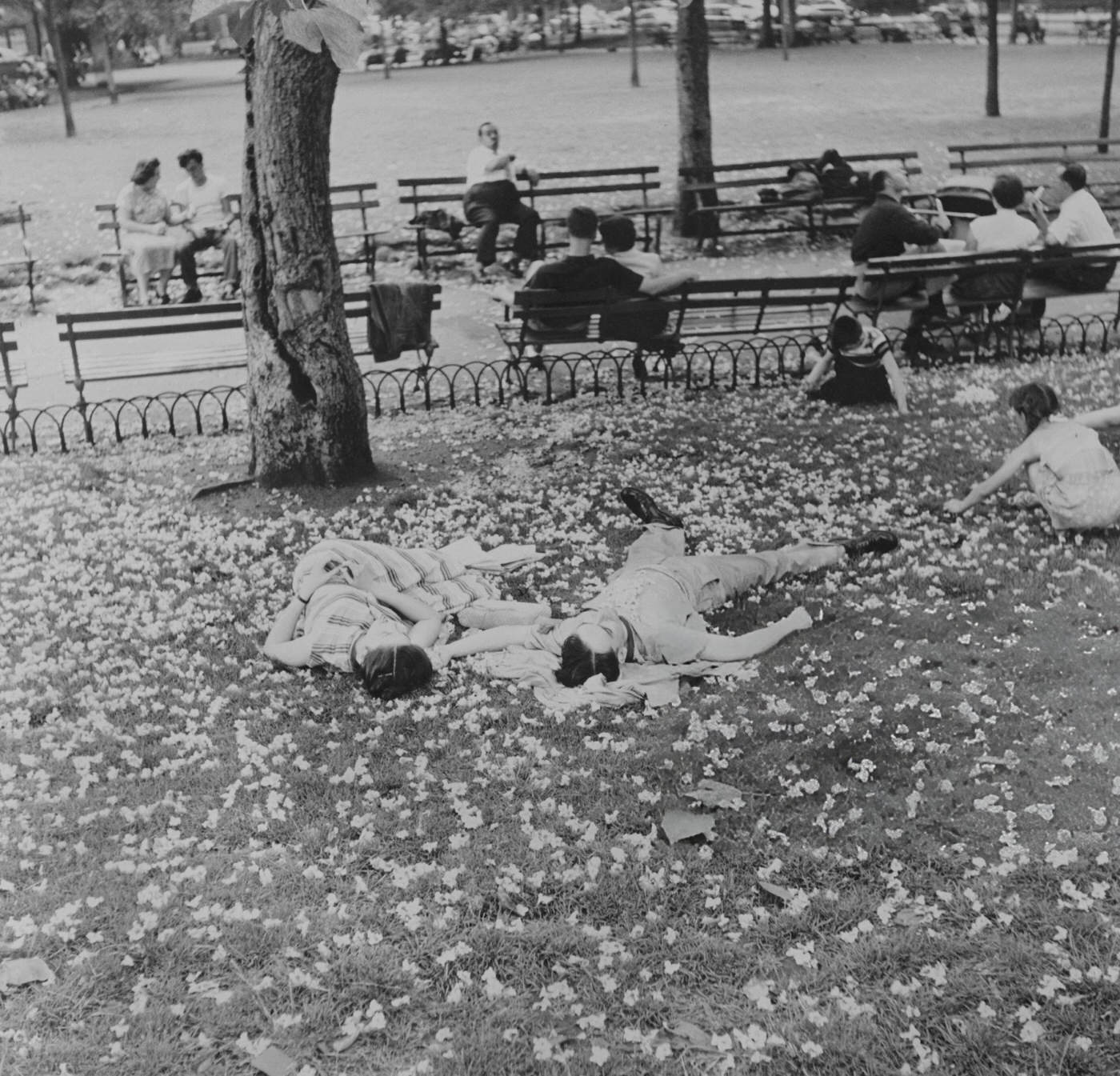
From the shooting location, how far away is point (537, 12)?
43.1m

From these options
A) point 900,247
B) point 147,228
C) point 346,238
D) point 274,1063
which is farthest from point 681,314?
point 274,1063

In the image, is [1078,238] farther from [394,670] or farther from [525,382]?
[394,670]

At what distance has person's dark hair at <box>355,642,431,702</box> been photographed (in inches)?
238

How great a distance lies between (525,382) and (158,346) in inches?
115

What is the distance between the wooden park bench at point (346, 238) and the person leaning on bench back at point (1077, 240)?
6.31 meters

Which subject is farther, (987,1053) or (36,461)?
(36,461)

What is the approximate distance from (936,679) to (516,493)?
10.9ft

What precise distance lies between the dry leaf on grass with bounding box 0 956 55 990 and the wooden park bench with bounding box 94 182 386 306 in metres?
9.90

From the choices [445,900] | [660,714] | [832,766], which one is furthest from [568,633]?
[445,900]

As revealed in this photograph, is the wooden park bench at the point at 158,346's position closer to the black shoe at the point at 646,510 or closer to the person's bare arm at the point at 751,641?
the black shoe at the point at 646,510

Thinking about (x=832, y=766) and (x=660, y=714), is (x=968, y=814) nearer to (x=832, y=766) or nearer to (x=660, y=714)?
(x=832, y=766)

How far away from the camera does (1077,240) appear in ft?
38.0

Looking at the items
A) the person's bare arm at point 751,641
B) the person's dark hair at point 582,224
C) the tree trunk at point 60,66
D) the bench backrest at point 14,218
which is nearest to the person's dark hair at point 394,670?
the person's bare arm at point 751,641

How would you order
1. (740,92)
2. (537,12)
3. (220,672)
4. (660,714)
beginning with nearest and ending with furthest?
(660,714)
(220,672)
(740,92)
(537,12)
